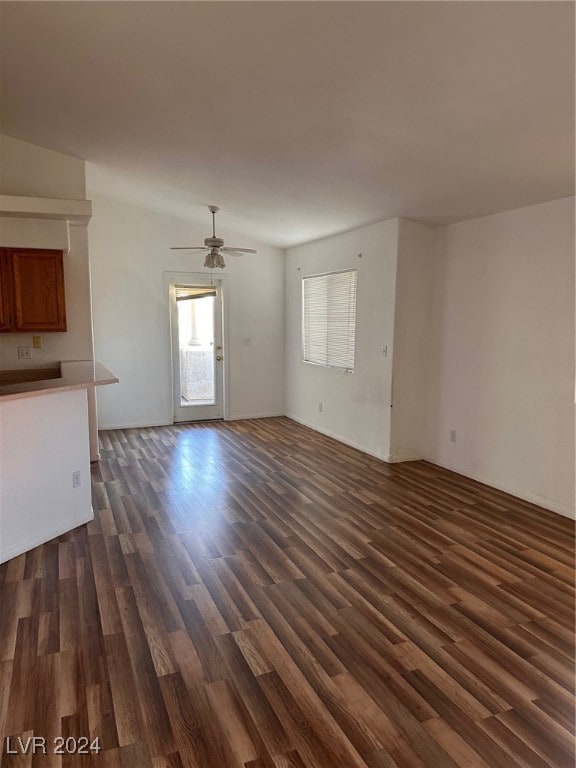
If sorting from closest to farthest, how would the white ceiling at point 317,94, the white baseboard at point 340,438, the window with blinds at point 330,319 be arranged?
the white ceiling at point 317,94
the white baseboard at point 340,438
the window with blinds at point 330,319

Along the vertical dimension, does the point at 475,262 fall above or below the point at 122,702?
above

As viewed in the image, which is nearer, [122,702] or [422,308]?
[122,702]

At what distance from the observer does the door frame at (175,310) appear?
699 centimetres

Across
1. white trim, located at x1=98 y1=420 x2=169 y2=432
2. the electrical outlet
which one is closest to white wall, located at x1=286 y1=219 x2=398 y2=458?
white trim, located at x1=98 y1=420 x2=169 y2=432

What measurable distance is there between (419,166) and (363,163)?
1.35 feet

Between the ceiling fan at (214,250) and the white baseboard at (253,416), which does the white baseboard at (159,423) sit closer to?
the white baseboard at (253,416)

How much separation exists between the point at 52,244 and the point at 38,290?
1.46 ft

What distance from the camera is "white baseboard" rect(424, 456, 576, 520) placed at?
3884mm

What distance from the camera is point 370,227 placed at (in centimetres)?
540

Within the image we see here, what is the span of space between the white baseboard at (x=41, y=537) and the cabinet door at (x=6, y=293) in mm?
1928

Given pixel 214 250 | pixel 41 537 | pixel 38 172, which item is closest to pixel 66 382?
pixel 41 537

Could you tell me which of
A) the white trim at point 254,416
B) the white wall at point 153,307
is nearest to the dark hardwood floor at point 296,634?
the white wall at point 153,307

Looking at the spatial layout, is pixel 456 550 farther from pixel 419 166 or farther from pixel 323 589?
pixel 419 166

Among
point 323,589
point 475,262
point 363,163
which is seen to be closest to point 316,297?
point 475,262
